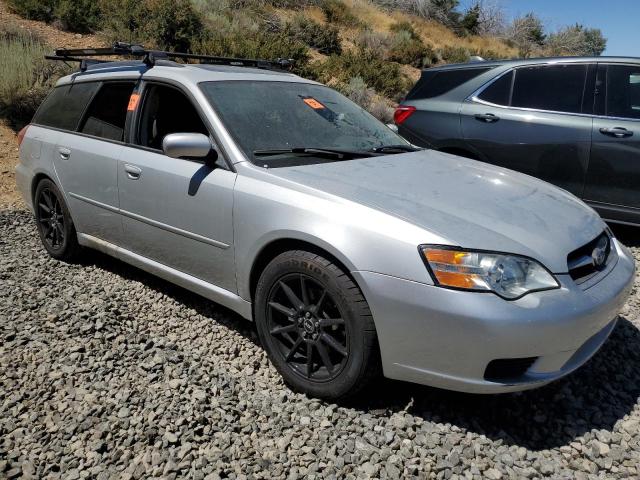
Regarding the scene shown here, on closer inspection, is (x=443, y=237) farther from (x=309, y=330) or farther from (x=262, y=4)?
(x=262, y=4)

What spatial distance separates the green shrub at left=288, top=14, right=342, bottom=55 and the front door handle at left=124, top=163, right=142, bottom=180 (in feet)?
46.4

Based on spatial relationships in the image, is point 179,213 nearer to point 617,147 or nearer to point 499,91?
point 499,91

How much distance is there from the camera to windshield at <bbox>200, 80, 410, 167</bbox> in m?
3.42

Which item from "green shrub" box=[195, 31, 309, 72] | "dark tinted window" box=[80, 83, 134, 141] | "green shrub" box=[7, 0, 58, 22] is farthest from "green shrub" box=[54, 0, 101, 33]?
"dark tinted window" box=[80, 83, 134, 141]

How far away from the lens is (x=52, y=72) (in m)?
9.42

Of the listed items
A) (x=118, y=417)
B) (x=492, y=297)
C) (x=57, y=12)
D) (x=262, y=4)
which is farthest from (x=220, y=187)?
(x=262, y=4)

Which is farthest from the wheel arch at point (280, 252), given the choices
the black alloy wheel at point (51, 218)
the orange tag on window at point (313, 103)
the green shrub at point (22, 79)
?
the green shrub at point (22, 79)

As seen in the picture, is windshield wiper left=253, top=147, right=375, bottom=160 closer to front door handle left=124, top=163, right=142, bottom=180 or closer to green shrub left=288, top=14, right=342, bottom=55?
front door handle left=124, top=163, right=142, bottom=180

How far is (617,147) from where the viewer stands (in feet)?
16.9

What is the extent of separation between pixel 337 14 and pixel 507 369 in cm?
2099

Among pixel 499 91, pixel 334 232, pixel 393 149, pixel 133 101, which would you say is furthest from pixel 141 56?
pixel 499 91

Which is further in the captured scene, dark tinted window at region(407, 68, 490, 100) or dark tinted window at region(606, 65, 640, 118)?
dark tinted window at region(407, 68, 490, 100)

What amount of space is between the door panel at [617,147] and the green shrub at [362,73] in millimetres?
8590

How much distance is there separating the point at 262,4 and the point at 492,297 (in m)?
18.2
